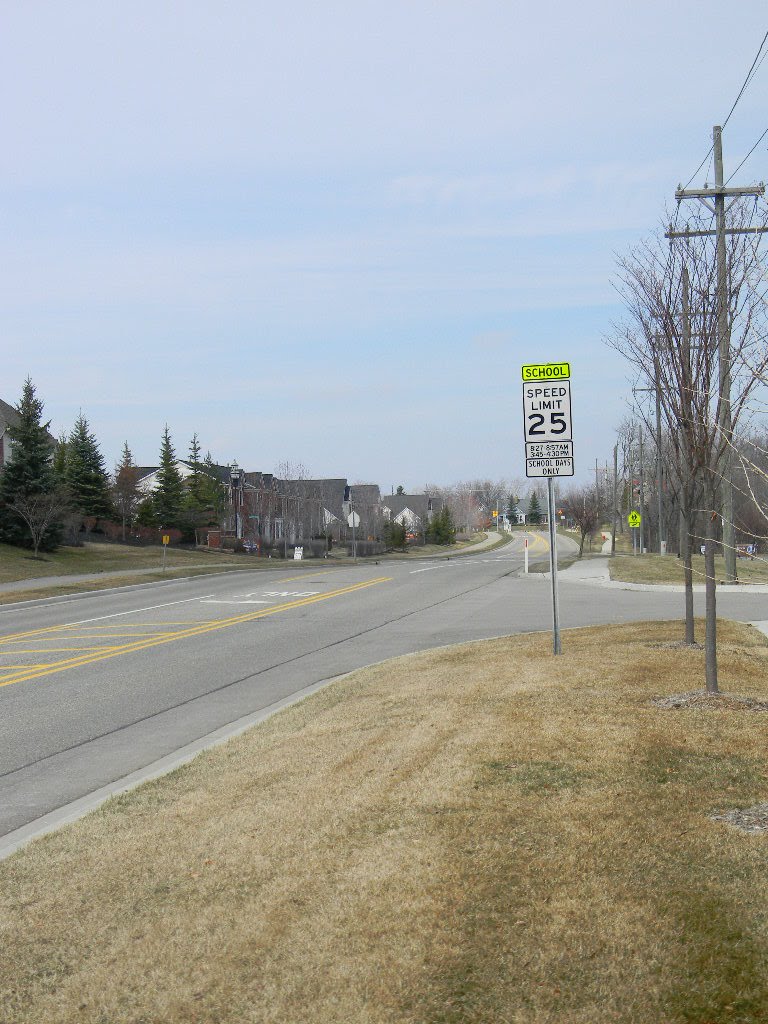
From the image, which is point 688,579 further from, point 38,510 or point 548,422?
point 38,510

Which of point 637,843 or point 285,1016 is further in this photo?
point 637,843

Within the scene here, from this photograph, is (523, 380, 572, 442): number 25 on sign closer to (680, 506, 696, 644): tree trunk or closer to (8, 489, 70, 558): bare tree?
(680, 506, 696, 644): tree trunk

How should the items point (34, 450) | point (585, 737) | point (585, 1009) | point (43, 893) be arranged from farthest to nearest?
point (34, 450) → point (585, 737) → point (43, 893) → point (585, 1009)

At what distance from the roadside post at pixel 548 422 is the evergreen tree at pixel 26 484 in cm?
3739

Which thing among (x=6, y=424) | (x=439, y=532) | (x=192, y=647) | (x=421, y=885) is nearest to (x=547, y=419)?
(x=192, y=647)

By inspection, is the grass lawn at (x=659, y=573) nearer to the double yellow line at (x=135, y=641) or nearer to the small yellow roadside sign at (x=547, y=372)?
the double yellow line at (x=135, y=641)

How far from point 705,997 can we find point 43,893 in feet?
10.2

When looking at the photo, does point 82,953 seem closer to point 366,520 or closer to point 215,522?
point 215,522

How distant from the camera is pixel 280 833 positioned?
17.9 feet

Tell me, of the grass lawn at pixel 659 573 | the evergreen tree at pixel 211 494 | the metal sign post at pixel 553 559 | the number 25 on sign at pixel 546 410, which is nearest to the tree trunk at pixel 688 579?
the metal sign post at pixel 553 559

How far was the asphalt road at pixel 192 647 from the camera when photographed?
9089 millimetres

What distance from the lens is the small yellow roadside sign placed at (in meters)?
11.8

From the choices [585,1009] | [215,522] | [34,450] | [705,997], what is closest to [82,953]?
[585,1009]

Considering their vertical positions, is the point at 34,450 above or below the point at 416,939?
above
